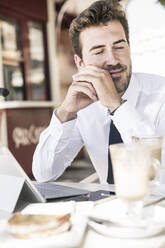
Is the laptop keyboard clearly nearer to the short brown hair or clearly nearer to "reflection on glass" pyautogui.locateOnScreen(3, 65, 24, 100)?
the short brown hair

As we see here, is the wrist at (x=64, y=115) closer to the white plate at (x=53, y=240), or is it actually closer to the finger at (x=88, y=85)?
the finger at (x=88, y=85)

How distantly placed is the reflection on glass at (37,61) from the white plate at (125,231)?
4574 millimetres

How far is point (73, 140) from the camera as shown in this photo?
185 cm

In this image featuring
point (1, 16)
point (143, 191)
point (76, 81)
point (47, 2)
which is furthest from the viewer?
point (47, 2)

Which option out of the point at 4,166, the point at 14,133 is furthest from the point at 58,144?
the point at 14,133

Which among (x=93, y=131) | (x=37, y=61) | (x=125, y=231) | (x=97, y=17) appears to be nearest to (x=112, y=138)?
(x=93, y=131)

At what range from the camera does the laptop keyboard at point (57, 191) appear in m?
1.02

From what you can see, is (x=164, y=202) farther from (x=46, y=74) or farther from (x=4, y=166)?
(x=46, y=74)

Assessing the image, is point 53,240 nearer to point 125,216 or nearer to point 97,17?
point 125,216

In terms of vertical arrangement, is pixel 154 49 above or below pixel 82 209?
above

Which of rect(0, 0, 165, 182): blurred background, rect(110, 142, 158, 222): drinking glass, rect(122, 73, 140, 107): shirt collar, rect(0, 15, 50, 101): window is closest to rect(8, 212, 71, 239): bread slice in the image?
rect(110, 142, 158, 222): drinking glass

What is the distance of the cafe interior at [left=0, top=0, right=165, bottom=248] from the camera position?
0.64m

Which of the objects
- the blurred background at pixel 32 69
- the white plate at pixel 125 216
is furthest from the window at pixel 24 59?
the white plate at pixel 125 216

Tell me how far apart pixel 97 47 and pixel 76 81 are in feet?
1.12
